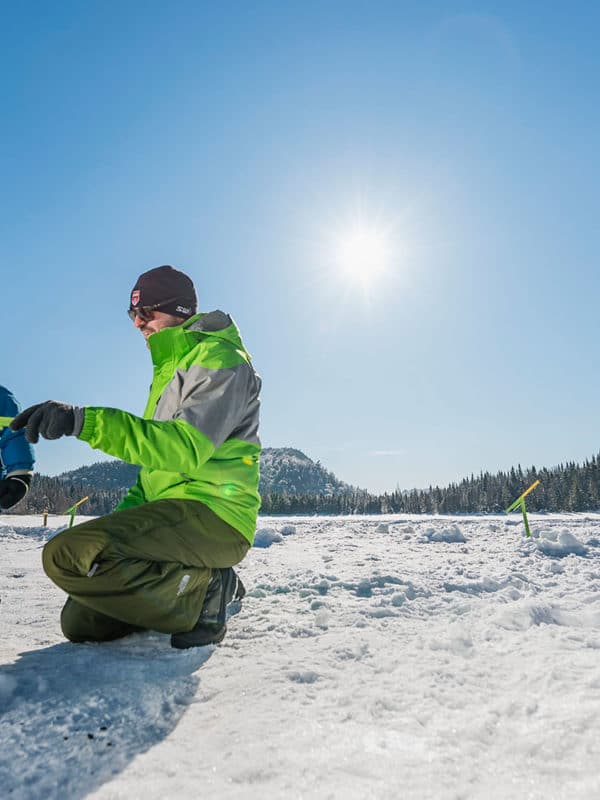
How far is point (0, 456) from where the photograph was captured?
3631mm

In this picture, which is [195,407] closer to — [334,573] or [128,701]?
[128,701]

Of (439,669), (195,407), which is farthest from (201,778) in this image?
(195,407)

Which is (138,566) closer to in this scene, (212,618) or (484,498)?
(212,618)

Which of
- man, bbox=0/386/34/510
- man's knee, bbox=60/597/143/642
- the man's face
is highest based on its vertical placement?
the man's face

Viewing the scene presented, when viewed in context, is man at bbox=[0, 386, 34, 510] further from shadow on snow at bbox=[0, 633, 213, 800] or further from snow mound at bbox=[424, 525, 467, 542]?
snow mound at bbox=[424, 525, 467, 542]

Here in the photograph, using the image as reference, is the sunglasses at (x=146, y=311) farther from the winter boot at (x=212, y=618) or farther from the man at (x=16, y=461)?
the winter boot at (x=212, y=618)

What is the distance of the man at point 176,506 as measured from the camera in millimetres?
2096

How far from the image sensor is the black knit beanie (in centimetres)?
305

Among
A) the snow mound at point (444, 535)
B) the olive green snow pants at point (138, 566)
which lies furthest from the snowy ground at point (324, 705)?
the snow mound at point (444, 535)

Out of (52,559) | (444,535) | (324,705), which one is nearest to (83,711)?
(324,705)

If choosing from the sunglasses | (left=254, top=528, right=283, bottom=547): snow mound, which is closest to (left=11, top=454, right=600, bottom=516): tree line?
(left=254, top=528, right=283, bottom=547): snow mound

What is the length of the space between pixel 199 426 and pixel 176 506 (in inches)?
16.7

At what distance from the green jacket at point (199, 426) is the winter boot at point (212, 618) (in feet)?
0.93

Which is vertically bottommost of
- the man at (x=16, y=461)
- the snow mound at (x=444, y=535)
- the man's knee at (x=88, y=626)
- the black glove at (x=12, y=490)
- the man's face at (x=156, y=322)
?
the man's knee at (x=88, y=626)
